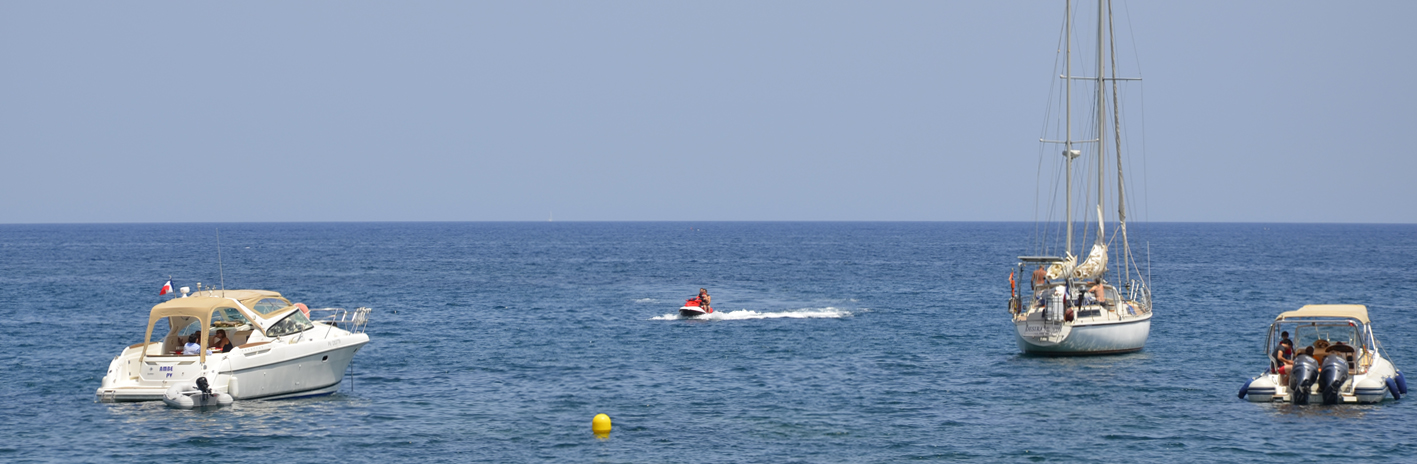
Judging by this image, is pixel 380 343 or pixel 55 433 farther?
pixel 380 343

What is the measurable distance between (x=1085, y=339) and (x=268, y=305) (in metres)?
27.6

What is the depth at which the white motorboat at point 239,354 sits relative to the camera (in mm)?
34719

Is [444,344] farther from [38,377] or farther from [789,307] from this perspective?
[789,307]

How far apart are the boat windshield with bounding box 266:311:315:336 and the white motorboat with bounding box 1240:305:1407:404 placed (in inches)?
1074

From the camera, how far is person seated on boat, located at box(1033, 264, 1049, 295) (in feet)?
152

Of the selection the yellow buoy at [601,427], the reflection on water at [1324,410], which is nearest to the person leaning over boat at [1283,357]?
the reflection on water at [1324,410]

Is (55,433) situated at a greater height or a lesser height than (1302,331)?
lesser

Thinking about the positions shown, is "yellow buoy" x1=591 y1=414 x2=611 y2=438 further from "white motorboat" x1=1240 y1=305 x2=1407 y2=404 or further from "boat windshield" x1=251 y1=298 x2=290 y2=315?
"white motorboat" x1=1240 y1=305 x2=1407 y2=404

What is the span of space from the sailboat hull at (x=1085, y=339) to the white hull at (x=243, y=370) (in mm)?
24101

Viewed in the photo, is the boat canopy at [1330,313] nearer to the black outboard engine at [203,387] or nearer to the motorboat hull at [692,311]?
the black outboard engine at [203,387]

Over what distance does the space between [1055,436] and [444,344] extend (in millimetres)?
28314

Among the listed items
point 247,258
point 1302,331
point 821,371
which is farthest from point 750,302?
point 247,258

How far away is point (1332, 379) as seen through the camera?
33.8 m

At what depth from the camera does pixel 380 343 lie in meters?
51.8
